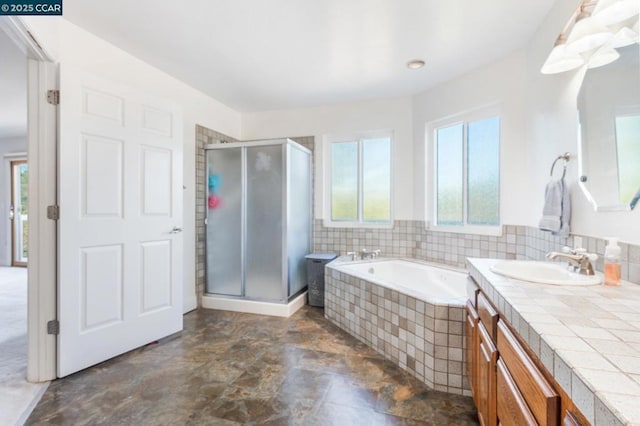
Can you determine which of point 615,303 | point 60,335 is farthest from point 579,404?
point 60,335

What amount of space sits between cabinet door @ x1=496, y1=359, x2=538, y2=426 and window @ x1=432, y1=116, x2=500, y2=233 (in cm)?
203

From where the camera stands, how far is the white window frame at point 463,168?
2.82 metres

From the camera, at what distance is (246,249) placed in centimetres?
341

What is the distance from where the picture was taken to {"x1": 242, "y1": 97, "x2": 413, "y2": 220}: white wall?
12.0ft

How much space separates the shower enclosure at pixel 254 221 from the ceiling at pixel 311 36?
0.76 meters

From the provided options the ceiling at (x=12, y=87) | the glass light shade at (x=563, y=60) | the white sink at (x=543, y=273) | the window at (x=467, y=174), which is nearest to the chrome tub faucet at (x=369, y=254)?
the window at (x=467, y=174)

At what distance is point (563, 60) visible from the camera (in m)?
1.65

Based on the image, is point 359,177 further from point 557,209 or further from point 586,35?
point 586,35

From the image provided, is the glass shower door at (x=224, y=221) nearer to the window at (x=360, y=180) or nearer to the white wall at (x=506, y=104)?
the window at (x=360, y=180)

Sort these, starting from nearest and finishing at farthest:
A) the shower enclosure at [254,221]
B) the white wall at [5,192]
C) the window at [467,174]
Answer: the window at [467,174] < the shower enclosure at [254,221] < the white wall at [5,192]

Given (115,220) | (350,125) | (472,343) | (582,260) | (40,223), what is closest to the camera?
(582,260)

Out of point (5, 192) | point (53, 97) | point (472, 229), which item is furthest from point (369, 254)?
point (5, 192)

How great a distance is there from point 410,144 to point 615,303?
113 inches

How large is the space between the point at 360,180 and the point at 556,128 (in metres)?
2.18
